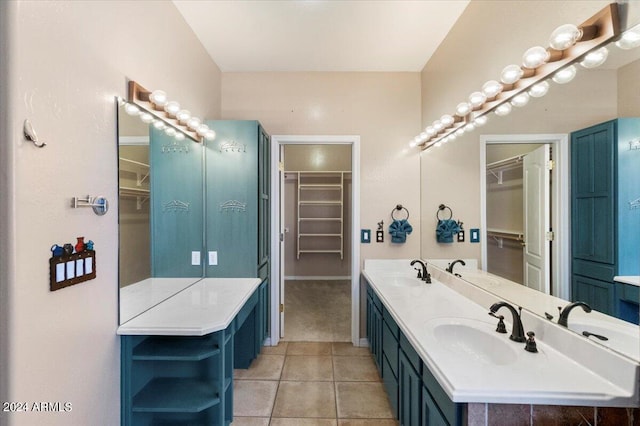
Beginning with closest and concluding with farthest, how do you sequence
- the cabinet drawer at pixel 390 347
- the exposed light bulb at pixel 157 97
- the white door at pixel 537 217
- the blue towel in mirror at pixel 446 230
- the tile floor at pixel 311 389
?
the white door at pixel 537 217
the exposed light bulb at pixel 157 97
the cabinet drawer at pixel 390 347
the tile floor at pixel 311 389
the blue towel in mirror at pixel 446 230

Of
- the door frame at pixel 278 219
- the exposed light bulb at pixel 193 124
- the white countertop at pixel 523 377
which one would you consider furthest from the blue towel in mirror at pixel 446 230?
the exposed light bulb at pixel 193 124

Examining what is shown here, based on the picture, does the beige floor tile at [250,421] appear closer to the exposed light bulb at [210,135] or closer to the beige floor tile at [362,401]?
the beige floor tile at [362,401]

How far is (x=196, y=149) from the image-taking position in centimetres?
235

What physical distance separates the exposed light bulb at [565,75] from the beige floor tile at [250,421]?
2530 millimetres

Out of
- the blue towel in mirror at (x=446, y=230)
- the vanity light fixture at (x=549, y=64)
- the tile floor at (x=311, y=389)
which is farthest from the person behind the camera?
the blue towel in mirror at (x=446, y=230)

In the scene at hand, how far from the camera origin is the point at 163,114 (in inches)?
72.2

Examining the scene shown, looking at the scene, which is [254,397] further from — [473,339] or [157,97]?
[157,97]

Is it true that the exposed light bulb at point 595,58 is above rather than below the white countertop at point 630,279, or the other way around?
above

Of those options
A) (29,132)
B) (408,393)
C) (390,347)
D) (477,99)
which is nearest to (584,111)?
(477,99)

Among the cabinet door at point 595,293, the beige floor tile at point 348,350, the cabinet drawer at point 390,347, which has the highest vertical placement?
the cabinet door at point 595,293

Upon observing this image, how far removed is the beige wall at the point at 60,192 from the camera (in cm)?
92

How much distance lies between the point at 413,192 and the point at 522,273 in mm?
1445

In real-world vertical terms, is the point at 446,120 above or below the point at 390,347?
above

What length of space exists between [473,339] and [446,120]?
1.61m
